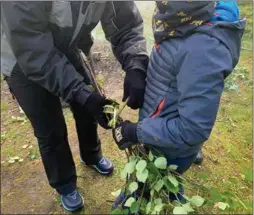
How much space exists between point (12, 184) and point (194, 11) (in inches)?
93.8

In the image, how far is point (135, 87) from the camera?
2084mm

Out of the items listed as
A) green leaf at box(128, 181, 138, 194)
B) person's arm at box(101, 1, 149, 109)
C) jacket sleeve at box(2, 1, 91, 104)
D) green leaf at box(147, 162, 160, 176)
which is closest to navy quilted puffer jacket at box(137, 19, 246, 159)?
green leaf at box(147, 162, 160, 176)

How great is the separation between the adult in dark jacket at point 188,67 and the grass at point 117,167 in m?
0.89

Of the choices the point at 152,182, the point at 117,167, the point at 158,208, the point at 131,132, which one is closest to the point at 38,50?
the point at 131,132

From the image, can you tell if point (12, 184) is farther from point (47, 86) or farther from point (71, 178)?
point (47, 86)

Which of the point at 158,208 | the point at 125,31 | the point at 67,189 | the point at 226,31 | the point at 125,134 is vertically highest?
the point at 226,31

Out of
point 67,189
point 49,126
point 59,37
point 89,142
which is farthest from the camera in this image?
point 89,142

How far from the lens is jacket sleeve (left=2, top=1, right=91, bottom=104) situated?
6.25ft

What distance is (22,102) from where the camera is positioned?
2344 mm

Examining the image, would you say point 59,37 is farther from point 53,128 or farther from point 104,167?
point 104,167

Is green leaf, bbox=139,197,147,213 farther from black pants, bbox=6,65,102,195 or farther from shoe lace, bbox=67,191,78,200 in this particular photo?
shoe lace, bbox=67,191,78,200

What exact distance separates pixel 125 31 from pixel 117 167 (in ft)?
4.33

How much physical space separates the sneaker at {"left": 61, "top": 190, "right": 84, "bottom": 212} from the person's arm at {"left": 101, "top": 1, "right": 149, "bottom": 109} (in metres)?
1.05

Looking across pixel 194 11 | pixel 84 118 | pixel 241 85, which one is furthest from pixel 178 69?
pixel 241 85
